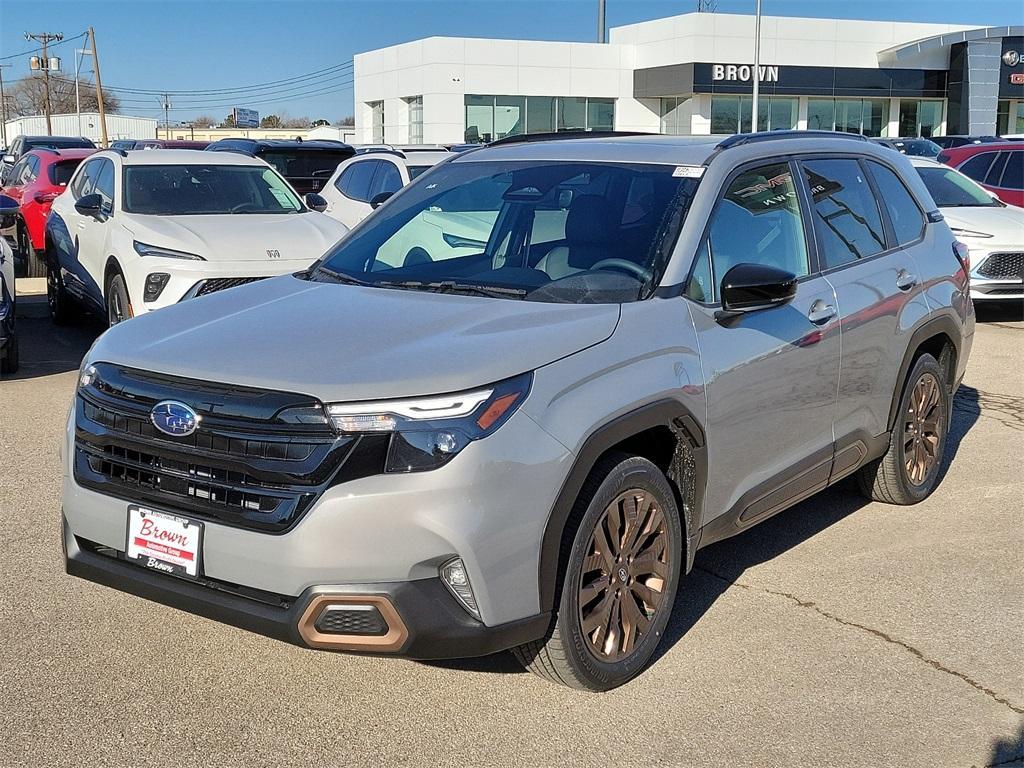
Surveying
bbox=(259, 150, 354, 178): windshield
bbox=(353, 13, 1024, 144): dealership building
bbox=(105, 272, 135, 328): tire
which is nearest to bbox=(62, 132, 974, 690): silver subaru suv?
bbox=(105, 272, 135, 328): tire

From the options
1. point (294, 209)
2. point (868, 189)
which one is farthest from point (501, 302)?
point (294, 209)

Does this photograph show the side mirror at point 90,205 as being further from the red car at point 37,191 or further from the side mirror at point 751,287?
the side mirror at point 751,287

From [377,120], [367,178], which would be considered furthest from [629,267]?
[377,120]

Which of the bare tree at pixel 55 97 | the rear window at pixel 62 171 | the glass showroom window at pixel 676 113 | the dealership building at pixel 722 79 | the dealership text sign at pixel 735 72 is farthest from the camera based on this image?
the bare tree at pixel 55 97

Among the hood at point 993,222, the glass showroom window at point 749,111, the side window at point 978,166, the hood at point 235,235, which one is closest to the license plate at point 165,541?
the hood at point 235,235

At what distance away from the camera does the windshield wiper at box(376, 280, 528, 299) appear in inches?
165

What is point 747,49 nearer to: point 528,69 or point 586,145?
point 528,69

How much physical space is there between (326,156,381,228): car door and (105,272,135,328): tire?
3921 mm

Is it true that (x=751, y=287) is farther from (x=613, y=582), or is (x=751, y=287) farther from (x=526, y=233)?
(x=613, y=582)

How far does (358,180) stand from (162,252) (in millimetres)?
5022

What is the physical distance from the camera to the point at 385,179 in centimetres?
1322

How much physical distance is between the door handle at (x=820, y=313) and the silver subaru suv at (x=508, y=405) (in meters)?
0.02

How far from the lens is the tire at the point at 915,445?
571 centimetres

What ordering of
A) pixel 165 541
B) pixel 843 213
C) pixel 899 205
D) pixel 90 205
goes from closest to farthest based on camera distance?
pixel 165 541 < pixel 843 213 < pixel 899 205 < pixel 90 205
